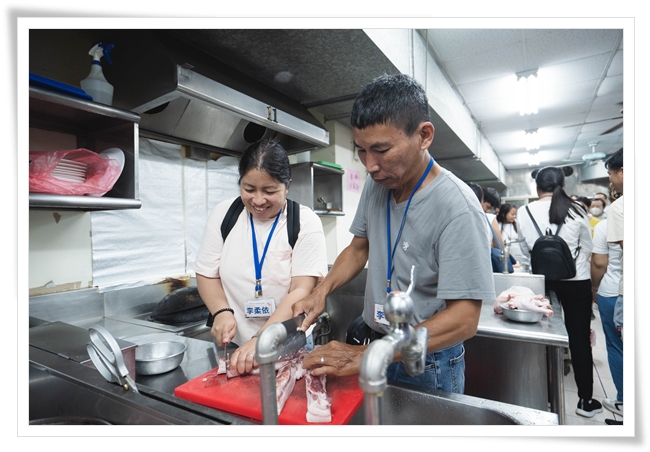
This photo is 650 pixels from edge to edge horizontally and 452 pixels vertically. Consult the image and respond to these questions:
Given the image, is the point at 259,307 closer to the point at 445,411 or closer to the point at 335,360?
the point at 335,360

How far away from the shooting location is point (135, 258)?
2225mm

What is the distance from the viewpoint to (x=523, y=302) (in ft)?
6.49

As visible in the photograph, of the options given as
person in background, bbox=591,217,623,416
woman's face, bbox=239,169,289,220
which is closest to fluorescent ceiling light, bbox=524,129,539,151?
person in background, bbox=591,217,623,416

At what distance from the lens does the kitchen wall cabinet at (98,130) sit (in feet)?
4.78

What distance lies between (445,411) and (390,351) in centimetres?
55

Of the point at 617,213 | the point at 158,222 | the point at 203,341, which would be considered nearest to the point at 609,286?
the point at 617,213

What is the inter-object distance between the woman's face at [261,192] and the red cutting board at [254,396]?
670 mm

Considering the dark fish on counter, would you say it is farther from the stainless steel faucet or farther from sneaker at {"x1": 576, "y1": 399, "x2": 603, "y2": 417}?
sneaker at {"x1": 576, "y1": 399, "x2": 603, "y2": 417}

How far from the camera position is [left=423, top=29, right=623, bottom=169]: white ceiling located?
2641 millimetres

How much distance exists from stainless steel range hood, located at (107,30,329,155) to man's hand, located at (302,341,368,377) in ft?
4.53

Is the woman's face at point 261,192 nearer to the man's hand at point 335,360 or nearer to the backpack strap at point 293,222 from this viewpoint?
the backpack strap at point 293,222

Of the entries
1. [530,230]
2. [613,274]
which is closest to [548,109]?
[530,230]
